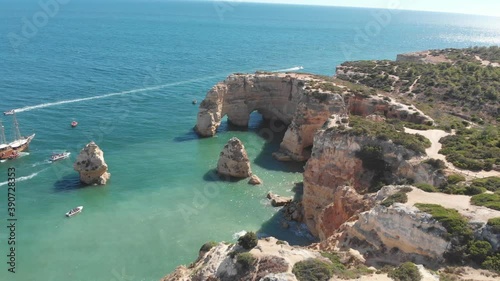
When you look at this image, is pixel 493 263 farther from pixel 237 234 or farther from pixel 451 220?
pixel 237 234

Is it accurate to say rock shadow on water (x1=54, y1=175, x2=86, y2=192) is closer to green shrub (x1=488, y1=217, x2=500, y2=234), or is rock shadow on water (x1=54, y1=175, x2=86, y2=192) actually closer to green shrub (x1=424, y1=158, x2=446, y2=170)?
green shrub (x1=424, y1=158, x2=446, y2=170)

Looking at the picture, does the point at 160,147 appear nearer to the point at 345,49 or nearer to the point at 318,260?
the point at 318,260

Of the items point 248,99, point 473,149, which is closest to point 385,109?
point 473,149

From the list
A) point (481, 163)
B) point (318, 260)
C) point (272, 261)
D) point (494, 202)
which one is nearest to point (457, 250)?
point (494, 202)

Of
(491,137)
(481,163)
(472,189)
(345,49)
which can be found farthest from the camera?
(345,49)

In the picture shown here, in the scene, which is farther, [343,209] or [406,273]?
[343,209]

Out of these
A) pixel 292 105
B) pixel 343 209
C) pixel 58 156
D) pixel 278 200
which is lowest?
pixel 278 200
